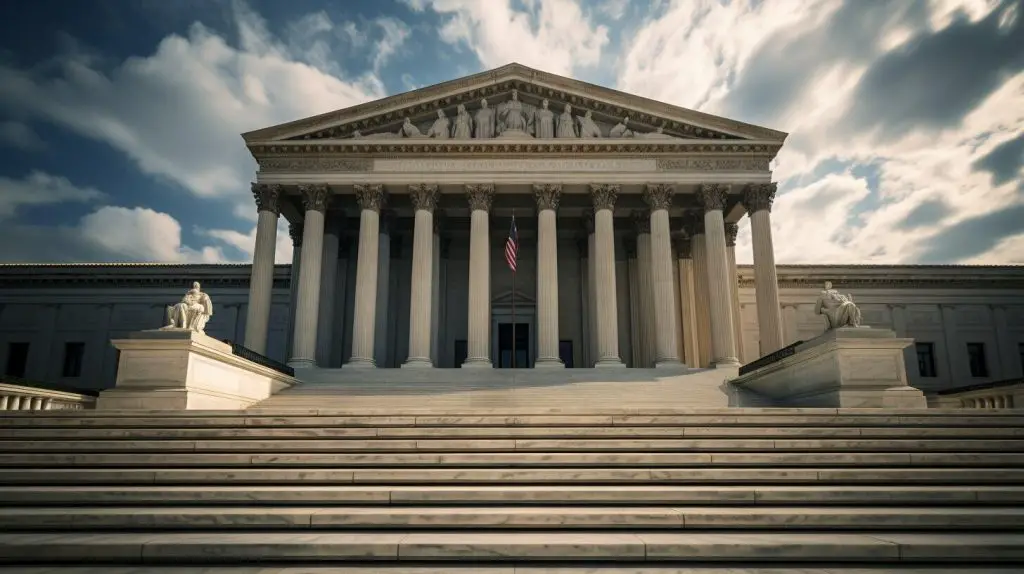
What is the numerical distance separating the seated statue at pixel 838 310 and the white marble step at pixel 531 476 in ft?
23.5

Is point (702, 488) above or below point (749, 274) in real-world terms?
below

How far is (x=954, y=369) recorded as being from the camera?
38344 mm

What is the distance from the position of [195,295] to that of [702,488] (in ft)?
46.6

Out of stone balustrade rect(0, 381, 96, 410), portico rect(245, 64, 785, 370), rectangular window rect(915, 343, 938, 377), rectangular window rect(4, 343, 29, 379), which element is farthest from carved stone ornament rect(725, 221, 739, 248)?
rectangular window rect(4, 343, 29, 379)

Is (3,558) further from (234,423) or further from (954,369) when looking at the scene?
(954,369)

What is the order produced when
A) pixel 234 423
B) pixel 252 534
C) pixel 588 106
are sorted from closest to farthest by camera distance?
pixel 252 534
pixel 234 423
pixel 588 106

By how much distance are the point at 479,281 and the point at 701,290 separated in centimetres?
1119

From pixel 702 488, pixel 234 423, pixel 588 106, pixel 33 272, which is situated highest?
pixel 588 106

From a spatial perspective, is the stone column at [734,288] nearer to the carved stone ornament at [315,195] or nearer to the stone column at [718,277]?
the stone column at [718,277]

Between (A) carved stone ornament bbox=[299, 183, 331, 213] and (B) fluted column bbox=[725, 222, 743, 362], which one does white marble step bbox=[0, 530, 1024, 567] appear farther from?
(A) carved stone ornament bbox=[299, 183, 331, 213]

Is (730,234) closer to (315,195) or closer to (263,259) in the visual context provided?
(315,195)

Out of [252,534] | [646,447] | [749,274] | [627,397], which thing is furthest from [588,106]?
[252,534]

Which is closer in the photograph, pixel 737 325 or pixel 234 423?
pixel 234 423

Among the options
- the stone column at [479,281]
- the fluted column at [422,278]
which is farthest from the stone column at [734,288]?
the fluted column at [422,278]
